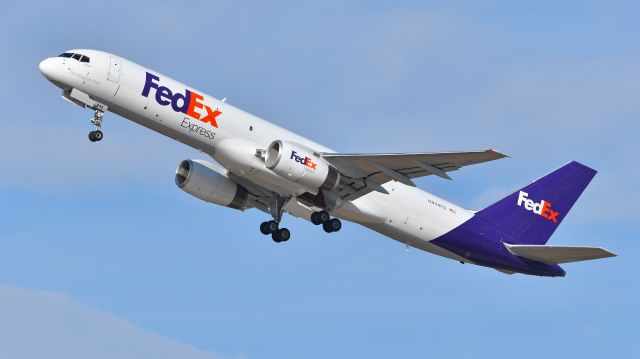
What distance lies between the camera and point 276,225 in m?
52.3

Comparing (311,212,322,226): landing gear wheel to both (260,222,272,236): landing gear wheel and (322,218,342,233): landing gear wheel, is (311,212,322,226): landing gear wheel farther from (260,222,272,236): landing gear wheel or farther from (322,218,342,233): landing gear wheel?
(260,222,272,236): landing gear wheel

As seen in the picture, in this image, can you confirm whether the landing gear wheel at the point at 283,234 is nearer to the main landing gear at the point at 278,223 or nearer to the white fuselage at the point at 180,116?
the main landing gear at the point at 278,223

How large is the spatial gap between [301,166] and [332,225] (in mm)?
4106

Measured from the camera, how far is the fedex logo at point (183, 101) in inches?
1833

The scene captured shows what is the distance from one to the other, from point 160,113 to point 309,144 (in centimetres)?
630

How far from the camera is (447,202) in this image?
52250 mm

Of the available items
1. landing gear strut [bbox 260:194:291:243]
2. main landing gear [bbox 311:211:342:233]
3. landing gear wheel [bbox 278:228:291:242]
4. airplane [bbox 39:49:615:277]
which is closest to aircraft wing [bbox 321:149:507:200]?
airplane [bbox 39:49:615:277]

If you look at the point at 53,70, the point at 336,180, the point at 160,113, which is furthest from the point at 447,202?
the point at 53,70

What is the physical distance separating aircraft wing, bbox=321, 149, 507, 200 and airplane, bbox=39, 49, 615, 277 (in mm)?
46

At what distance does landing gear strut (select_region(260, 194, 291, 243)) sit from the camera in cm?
5184

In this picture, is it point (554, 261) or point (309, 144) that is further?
point (554, 261)

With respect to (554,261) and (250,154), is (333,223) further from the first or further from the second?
(554,261)

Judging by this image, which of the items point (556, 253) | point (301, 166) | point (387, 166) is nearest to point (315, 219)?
point (301, 166)

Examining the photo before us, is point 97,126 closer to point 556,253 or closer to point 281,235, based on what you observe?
point 281,235
